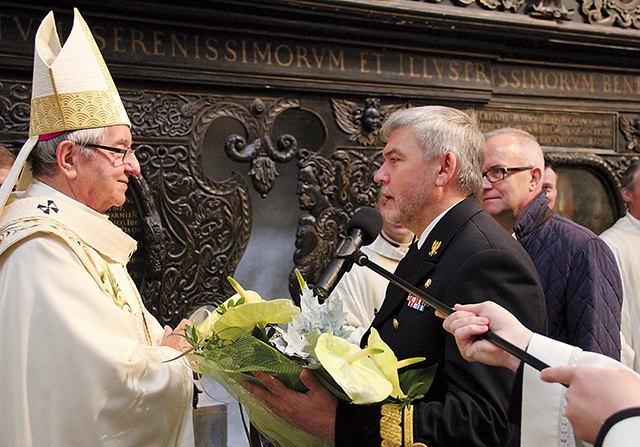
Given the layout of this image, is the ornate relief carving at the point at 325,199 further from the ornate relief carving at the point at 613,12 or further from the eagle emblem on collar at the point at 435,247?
the eagle emblem on collar at the point at 435,247

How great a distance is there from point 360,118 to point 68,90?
9.25ft

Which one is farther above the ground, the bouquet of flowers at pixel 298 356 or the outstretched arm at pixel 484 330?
the outstretched arm at pixel 484 330

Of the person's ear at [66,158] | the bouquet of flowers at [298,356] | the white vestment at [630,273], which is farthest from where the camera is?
the white vestment at [630,273]

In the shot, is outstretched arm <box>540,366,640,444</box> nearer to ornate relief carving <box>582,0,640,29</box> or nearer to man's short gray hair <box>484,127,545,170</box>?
man's short gray hair <box>484,127,545,170</box>

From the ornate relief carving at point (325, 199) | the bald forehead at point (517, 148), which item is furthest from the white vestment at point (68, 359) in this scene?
the ornate relief carving at point (325, 199)

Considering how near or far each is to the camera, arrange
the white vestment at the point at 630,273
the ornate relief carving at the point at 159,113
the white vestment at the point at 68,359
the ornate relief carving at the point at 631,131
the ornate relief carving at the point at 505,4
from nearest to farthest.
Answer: the white vestment at the point at 68,359 → the white vestment at the point at 630,273 → the ornate relief carving at the point at 159,113 → the ornate relief carving at the point at 505,4 → the ornate relief carving at the point at 631,131

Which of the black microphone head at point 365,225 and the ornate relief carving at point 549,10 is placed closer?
the black microphone head at point 365,225

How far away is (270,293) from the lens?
5.72 meters

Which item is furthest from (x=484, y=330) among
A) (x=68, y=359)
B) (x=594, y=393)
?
(x=68, y=359)

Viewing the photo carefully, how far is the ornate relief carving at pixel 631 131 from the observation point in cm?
664

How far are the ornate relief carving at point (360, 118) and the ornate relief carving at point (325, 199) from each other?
123mm

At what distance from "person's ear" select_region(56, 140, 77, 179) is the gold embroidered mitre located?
0.07 metres

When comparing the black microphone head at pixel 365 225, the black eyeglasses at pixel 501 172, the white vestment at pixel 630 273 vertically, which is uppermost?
the black eyeglasses at pixel 501 172

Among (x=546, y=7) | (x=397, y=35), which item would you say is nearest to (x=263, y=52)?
(x=397, y=35)
